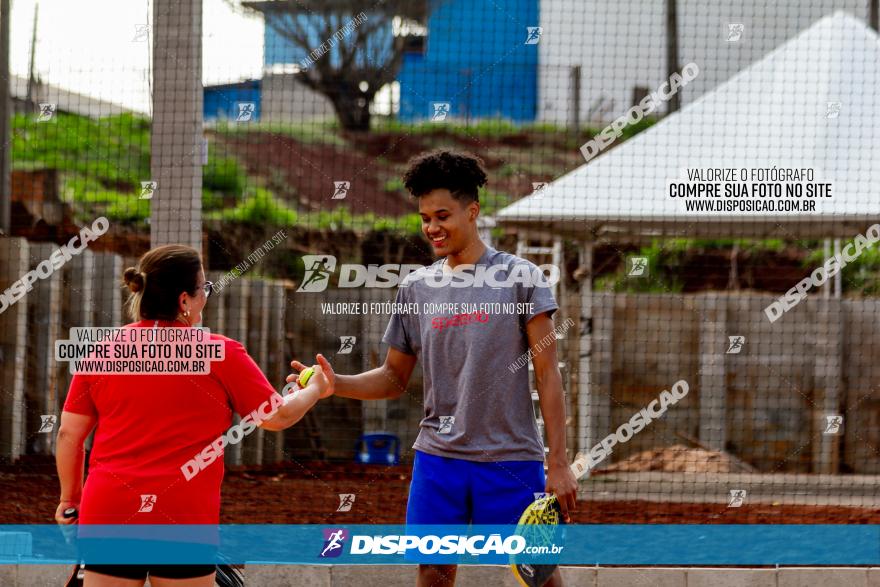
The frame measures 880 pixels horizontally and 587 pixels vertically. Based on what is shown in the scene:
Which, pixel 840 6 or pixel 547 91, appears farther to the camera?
pixel 547 91

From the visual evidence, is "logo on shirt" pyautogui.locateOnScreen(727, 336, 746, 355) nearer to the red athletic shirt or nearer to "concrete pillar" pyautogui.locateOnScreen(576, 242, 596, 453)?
"concrete pillar" pyautogui.locateOnScreen(576, 242, 596, 453)

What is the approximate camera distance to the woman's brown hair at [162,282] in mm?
3299

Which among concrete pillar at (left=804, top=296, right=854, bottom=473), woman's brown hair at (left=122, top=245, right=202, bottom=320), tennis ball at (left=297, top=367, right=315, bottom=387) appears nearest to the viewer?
woman's brown hair at (left=122, top=245, right=202, bottom=320)

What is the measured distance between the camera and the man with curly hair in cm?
366

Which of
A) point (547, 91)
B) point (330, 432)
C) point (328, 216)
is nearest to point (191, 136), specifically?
point (330, 432)

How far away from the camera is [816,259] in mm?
16609

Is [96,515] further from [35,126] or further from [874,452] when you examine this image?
[35,126]

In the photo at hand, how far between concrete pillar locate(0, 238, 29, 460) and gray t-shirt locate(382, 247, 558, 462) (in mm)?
5413

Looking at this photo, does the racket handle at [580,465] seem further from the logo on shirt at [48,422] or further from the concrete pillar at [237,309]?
the logo on shirt at [48,422]

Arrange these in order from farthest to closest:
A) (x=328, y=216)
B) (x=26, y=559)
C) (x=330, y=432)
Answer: (x=328, y=216)
(x=330, y=432)
(x=26, y=559)

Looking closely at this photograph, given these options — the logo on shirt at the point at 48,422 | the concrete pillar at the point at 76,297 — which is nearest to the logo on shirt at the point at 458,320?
the logo on shirt at the point at 48,422

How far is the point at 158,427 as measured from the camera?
321 cm

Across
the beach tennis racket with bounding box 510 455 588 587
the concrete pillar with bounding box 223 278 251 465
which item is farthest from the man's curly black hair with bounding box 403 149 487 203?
the concrete pillar with bounding box 223 278 251 465

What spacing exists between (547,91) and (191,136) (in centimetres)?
1440
